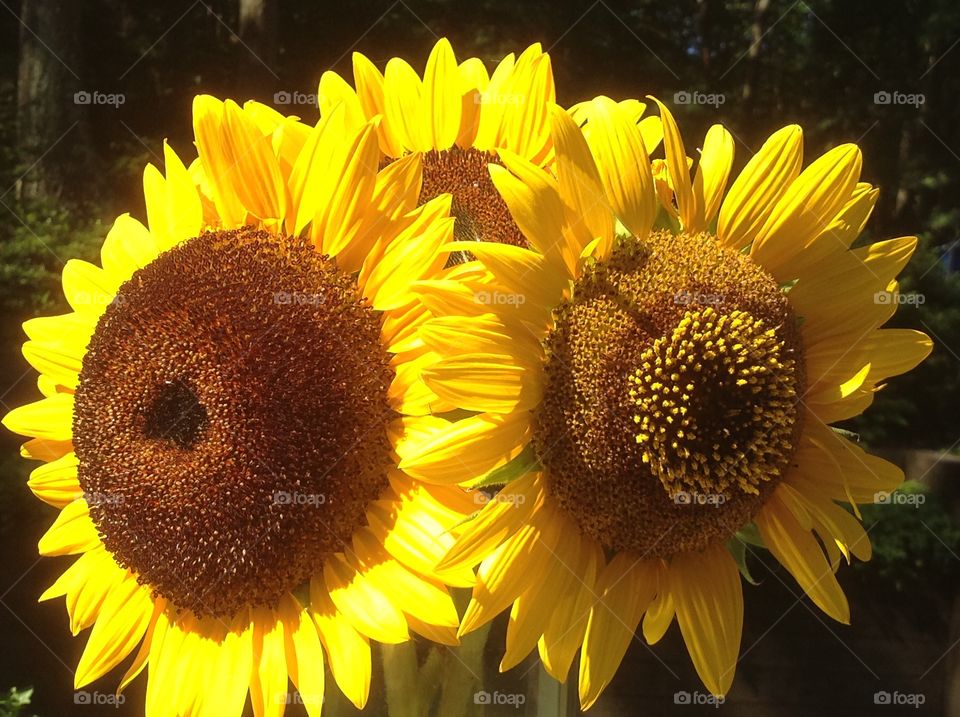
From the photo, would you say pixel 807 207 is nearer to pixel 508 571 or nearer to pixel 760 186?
pixel 760 186

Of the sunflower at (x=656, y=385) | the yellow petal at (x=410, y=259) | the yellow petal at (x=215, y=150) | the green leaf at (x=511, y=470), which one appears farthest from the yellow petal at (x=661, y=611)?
the yellow petal at (x=215, y=150)

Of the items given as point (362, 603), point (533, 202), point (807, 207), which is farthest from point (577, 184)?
point (362, 603)

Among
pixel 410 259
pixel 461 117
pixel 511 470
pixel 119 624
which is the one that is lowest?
pixel 119 624

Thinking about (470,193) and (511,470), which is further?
(470,193)

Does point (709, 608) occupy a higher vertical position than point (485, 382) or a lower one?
lower

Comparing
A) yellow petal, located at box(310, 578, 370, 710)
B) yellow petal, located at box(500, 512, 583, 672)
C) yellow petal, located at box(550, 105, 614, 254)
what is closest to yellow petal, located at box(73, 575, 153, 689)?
yellow petal, located at box(310, 578, 370, 710)

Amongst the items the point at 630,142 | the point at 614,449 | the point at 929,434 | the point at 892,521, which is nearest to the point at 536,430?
the point at 614,449

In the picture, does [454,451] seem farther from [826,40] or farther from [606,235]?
[826,40]
